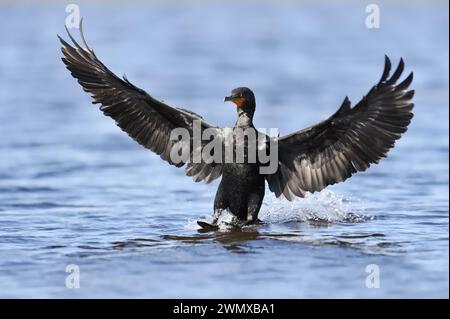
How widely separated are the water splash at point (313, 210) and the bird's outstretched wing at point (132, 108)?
3.21 feet

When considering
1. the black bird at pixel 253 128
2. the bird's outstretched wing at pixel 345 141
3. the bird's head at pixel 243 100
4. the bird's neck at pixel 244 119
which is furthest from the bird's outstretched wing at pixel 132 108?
the bird's outstretched wing at pixel 345 141

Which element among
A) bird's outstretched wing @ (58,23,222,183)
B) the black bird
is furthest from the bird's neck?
bird's outstretched wing @ (58,23,222,183)

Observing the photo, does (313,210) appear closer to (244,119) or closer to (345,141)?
(345,141)

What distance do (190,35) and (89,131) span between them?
57.4 ft

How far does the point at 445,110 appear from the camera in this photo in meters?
21.2

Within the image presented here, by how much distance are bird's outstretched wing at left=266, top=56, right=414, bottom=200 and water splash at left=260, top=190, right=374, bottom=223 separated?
24.7 inches

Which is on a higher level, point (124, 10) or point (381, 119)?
point (124, 10)

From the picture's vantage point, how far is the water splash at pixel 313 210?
38.3 ft

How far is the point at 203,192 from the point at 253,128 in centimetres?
326

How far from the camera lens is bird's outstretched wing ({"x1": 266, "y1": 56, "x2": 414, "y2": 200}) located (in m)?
10.2

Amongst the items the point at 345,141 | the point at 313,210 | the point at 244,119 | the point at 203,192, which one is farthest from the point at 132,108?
the point at 203,192

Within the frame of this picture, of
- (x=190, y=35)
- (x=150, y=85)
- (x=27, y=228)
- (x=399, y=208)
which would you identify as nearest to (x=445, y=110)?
(x=150, y=85)

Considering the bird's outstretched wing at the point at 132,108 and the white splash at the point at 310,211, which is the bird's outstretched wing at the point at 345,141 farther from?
the bird's outstretched wing at the point at 132,108

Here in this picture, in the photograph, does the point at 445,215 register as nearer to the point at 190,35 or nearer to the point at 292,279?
the point at 292,279
